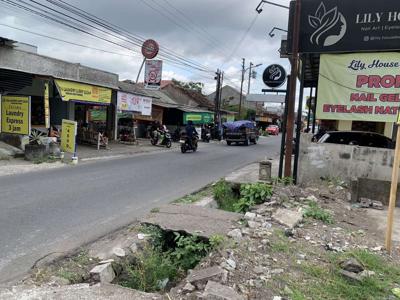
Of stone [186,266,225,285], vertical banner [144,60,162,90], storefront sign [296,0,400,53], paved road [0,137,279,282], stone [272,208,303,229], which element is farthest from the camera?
vertical banner [144,60,162,90]

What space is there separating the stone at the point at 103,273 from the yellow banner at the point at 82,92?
15220 mm

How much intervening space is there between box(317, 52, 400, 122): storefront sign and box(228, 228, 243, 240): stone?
6.03 meters

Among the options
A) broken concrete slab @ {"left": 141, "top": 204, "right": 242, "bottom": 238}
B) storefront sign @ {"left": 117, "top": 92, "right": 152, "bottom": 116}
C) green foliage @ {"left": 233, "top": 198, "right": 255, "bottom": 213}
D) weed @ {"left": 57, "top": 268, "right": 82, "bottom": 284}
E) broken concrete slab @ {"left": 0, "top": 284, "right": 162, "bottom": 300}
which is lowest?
weed @ {"left": 57, "top": 268, "right": 82, "bottom": 284}

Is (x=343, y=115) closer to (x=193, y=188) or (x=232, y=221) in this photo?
(x=193, y=188)

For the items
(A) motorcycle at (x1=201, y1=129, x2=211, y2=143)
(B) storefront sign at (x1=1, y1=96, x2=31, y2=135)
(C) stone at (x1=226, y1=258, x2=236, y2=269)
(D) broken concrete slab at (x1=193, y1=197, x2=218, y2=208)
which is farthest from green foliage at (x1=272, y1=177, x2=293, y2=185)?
(A) motorcycle at (x1=201, y1=129, x2=211, y2=143)

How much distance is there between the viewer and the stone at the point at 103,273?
4.41m

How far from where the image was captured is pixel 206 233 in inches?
208

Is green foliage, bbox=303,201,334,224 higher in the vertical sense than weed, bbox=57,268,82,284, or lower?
higher

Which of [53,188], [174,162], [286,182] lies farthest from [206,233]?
[174,162]

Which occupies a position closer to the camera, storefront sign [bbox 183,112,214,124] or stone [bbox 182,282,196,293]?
stone [bbox 182,282,196,293]

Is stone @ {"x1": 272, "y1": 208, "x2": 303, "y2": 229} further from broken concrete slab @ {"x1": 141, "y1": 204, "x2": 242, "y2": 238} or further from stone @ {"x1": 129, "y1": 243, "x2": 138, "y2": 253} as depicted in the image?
stone @ {"x1": 129, "y1": 243, "x2": 138, "y2": 253}

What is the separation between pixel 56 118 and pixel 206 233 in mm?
18761

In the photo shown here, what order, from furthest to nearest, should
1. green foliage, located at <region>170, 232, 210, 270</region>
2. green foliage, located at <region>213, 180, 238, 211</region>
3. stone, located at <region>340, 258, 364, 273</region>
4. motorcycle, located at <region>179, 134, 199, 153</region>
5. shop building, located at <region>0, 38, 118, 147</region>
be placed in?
motorcycle, located at <region>179, 134, 199, 153</region>, shop building, located at <region>0, 38, 118, 147</region>, green foliage, located at <region>213, 180, 238, 211</region>, green foliage, located at <region>170, 232, 210, 270</region>, stone, located at <region>340, 258, 364, 273</region>

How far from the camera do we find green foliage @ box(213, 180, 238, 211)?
29.9 ft
